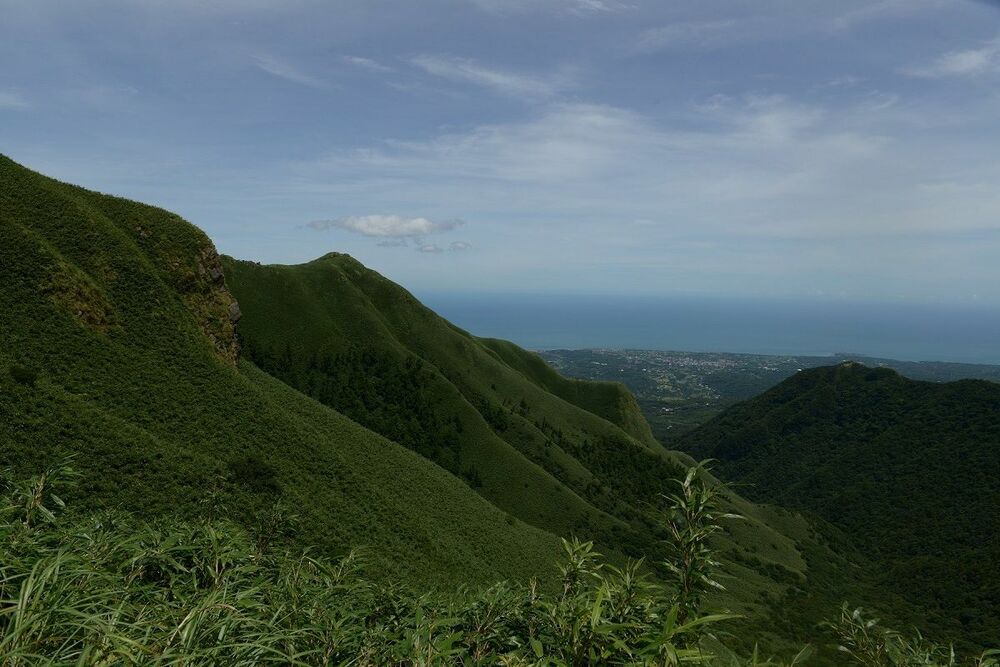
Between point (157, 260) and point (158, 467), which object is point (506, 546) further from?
point (157, 260)

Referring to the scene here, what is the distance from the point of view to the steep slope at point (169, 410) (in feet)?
117

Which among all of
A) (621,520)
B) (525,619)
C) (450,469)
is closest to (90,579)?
(525,619)

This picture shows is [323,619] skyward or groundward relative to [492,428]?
skyward

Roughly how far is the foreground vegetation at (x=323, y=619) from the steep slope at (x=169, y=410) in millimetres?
27632

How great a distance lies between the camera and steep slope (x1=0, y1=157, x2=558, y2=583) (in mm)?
35688

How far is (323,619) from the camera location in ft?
32.0

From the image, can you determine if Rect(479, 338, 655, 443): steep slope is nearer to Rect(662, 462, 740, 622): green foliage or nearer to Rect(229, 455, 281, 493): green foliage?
Rect(229, 455, 281, 493): green foliage

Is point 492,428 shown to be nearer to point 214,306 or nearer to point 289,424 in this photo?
point 289,424

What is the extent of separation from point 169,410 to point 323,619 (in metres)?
45.0

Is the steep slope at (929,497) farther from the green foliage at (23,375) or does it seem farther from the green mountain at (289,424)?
the green foliage at (23,375)

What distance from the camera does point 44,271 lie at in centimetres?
4600

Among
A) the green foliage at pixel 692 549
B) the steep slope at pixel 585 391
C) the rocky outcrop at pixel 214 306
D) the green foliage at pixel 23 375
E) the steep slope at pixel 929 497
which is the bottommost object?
the steep slope at pixel 929 497

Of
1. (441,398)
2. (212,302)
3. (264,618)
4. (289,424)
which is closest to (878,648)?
(264,618)

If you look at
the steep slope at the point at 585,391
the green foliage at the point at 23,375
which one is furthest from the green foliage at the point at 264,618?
the steep slope at the point at 585,391
